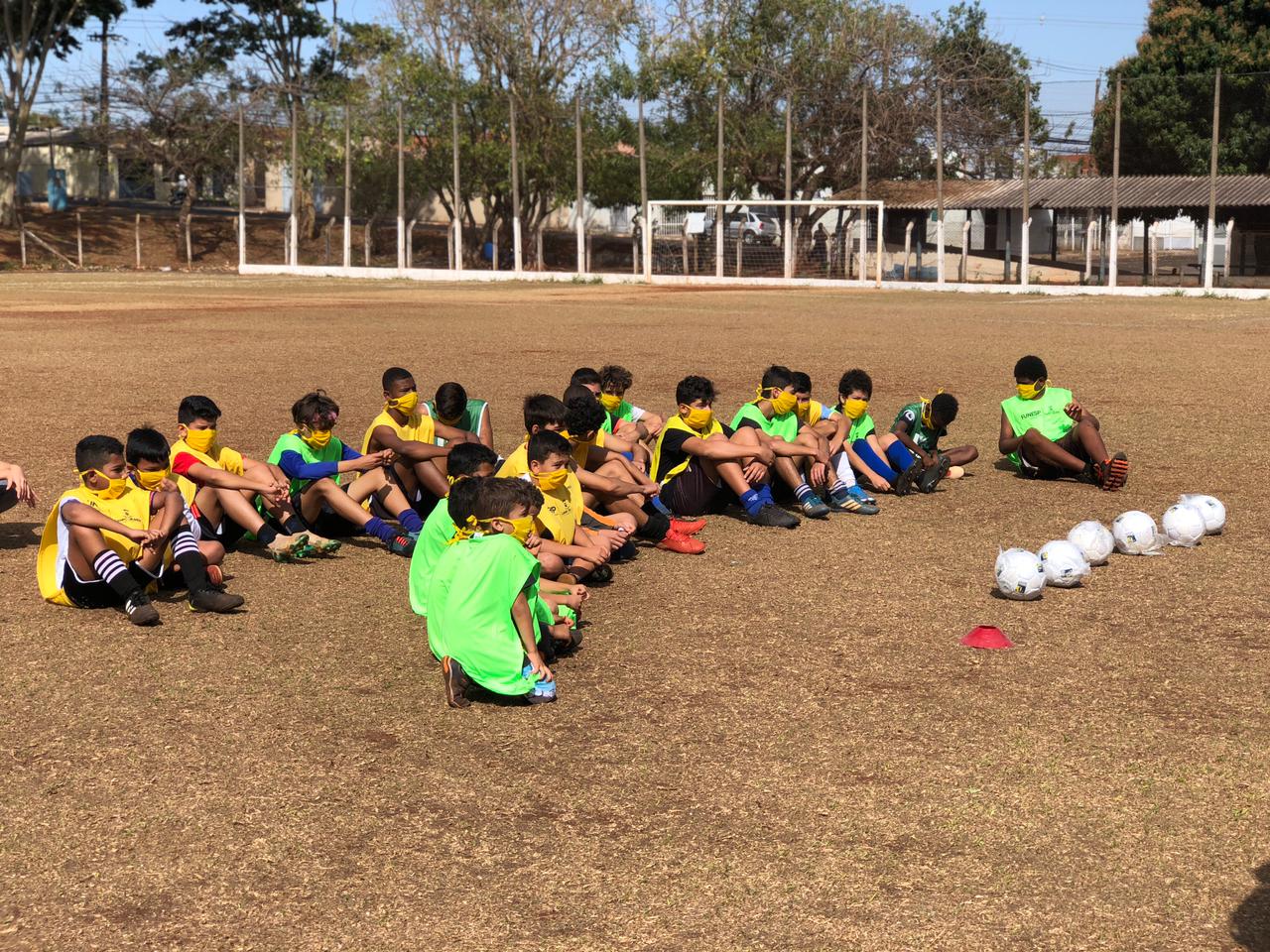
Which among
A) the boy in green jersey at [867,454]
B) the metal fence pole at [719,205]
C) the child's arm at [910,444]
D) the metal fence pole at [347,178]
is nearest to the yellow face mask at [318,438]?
the boy in green jersey at [867,454]

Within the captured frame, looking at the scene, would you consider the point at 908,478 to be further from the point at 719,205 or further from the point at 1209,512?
the point at 719,205

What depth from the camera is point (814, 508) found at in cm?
919

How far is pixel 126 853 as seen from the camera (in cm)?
434

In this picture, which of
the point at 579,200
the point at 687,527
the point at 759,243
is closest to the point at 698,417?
the point at 687,527

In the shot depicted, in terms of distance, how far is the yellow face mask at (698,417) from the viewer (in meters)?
8.94

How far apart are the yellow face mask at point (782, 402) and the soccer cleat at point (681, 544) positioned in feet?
4.56

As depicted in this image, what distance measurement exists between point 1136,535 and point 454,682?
14.0ft

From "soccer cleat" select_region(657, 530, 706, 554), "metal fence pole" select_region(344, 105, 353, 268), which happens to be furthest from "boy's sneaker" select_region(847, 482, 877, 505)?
"metal fence pole" select_region(344, 105, 353, 268)

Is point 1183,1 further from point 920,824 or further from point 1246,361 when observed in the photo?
point 920,824

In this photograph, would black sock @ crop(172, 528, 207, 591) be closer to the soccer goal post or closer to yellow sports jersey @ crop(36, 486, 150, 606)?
yellow sports jersey @ crop(36, 486, 150, 606)

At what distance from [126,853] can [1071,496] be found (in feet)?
23.6

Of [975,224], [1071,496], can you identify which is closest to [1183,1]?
[975,224]

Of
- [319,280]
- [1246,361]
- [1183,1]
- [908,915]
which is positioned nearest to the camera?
[908,915]

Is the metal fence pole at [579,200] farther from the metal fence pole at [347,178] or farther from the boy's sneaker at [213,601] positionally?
the boy's sneaker at [213,601]
